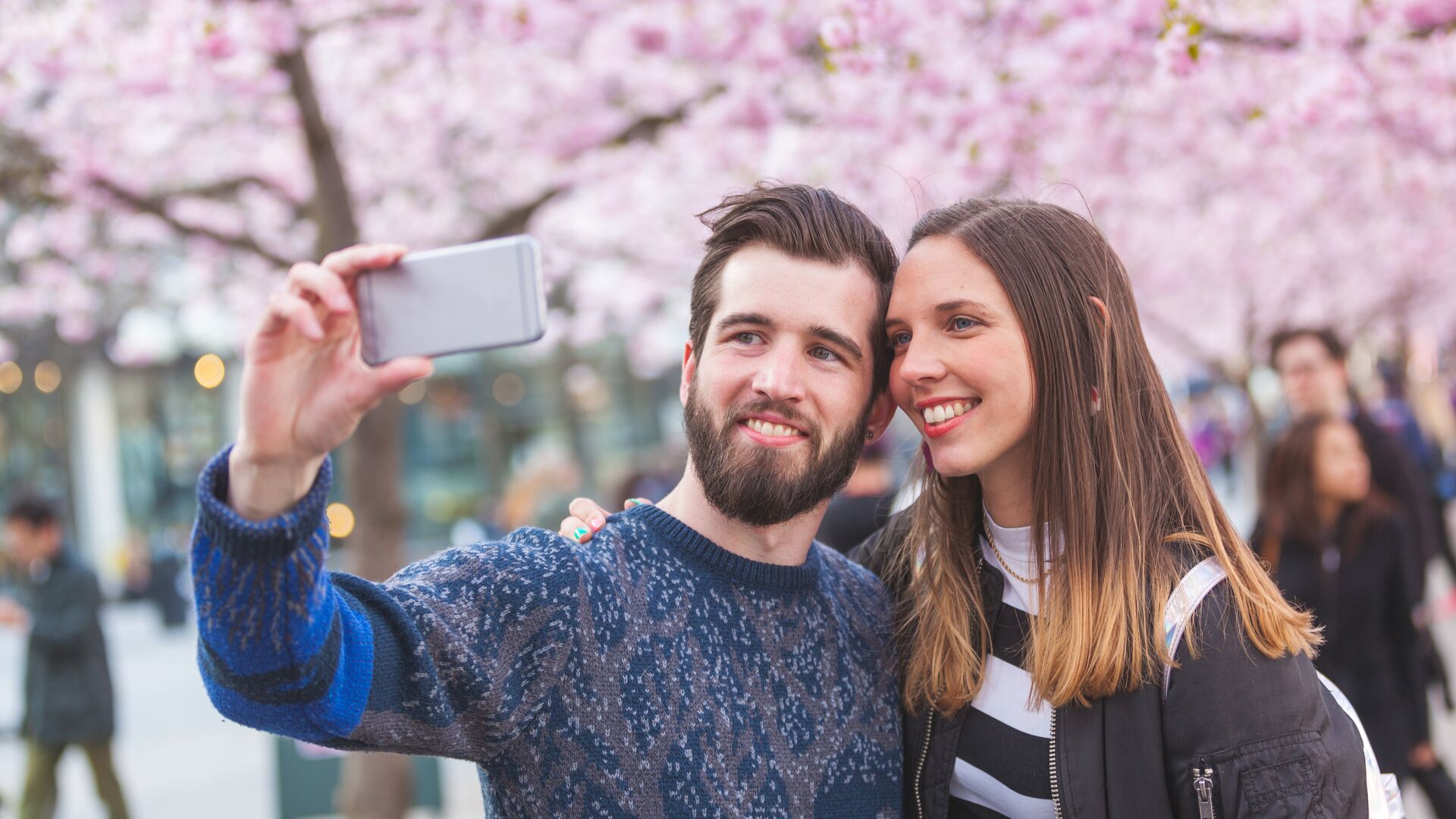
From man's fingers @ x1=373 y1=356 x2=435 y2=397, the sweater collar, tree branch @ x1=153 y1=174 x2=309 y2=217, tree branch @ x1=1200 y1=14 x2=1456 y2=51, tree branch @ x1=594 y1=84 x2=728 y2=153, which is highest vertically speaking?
tree branch @ x1=594 y1=84 x2=728 y2=153

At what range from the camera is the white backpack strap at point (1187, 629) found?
203 cm

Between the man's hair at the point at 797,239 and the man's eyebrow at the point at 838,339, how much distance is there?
77mm

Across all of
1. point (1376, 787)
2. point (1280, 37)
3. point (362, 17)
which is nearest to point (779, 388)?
point (1376, 787)

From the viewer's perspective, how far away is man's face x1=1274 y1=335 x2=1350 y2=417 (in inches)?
207

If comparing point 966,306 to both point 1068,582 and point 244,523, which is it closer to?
point 1068,582

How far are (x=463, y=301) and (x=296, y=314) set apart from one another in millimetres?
194

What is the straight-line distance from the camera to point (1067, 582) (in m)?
2.25

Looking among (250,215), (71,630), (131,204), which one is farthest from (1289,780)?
(250,215)

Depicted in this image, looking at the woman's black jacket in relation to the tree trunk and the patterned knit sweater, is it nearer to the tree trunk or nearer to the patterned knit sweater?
the patterned knit sweater

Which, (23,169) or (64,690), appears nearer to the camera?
(23,169)

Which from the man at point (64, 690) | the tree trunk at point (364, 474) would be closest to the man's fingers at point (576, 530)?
the tree trunk at point (364, 474)

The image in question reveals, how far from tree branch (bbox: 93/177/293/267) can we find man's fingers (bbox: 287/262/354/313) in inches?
187

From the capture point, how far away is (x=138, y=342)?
51.1 feet

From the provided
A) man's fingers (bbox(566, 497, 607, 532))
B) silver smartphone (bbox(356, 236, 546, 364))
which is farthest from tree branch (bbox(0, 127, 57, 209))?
silver smartphone (bbox(356, 236, 546, 364))
